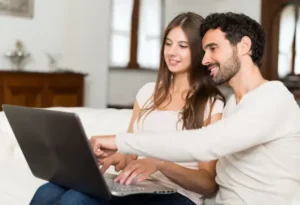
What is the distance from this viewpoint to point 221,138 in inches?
52.6

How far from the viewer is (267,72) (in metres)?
5.60

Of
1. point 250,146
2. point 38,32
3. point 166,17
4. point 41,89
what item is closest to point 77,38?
point 38,32

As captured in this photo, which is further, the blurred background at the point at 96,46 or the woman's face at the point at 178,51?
the blurred background at the point at 96,46

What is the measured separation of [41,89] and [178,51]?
A: 314cm

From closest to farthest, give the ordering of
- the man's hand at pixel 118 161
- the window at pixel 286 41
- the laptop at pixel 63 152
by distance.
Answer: the laptop at pixel 63 152 → the man's hand at pixel 118 161 → the window at pixel 286 41

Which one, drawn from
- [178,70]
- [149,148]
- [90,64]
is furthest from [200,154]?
[90,64]

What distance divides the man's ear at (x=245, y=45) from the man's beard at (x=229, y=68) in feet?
0.07

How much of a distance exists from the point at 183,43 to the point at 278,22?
3.96 metres

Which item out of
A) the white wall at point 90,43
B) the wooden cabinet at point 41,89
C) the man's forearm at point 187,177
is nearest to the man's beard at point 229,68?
the man's forearm at point 187,177

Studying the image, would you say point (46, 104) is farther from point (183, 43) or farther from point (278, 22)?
point (183, 43)

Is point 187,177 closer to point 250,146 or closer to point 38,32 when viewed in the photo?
point 250,146

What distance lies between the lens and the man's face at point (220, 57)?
150 cm

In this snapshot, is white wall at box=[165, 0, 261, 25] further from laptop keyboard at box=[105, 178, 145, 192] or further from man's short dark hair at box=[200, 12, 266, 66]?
laptop keyboard at box=[105, 178, 145, 192]

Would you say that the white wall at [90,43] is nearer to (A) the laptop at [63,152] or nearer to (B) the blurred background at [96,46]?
(B) the blurred background at [96,46]
